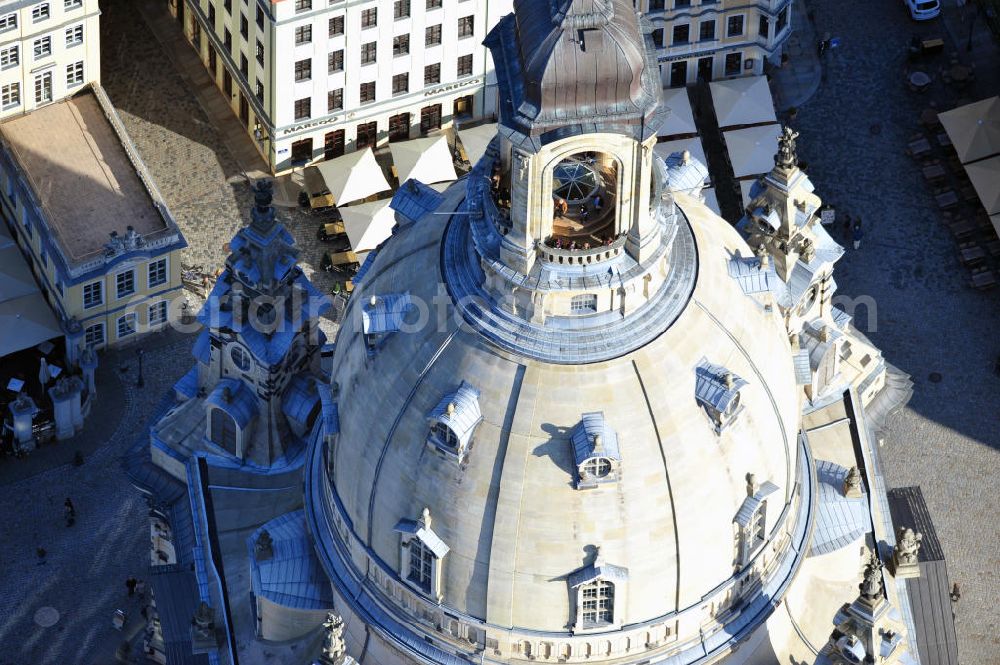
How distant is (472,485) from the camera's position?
145500mm

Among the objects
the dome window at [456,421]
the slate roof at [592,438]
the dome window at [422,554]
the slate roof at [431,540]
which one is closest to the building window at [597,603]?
the slate roof at [592,438]

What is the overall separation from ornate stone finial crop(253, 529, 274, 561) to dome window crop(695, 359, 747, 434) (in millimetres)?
29044

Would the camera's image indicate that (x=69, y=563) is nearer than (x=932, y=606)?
No

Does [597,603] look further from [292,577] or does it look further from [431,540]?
[292,577]

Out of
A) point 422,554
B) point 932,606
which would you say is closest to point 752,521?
point 422,554

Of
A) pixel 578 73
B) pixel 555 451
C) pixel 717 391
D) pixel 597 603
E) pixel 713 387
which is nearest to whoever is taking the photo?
pixel 578 73

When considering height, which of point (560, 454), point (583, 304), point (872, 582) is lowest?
point (872, 582)

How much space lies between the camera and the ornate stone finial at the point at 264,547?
160 metres

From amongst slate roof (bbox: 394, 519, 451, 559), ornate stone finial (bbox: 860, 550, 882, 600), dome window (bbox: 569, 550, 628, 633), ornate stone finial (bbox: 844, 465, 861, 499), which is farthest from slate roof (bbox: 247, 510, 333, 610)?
ornate stone finial (bbox: 860, 550, 882, 600)

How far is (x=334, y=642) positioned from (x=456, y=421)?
14172 mm

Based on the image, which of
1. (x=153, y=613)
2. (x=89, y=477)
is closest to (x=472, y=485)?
(x=153, y=613)

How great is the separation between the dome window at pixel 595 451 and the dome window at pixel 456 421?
5.36 meters

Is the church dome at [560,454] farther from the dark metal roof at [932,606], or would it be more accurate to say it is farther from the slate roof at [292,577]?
the dark metal roof at [932,606]

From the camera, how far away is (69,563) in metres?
195
